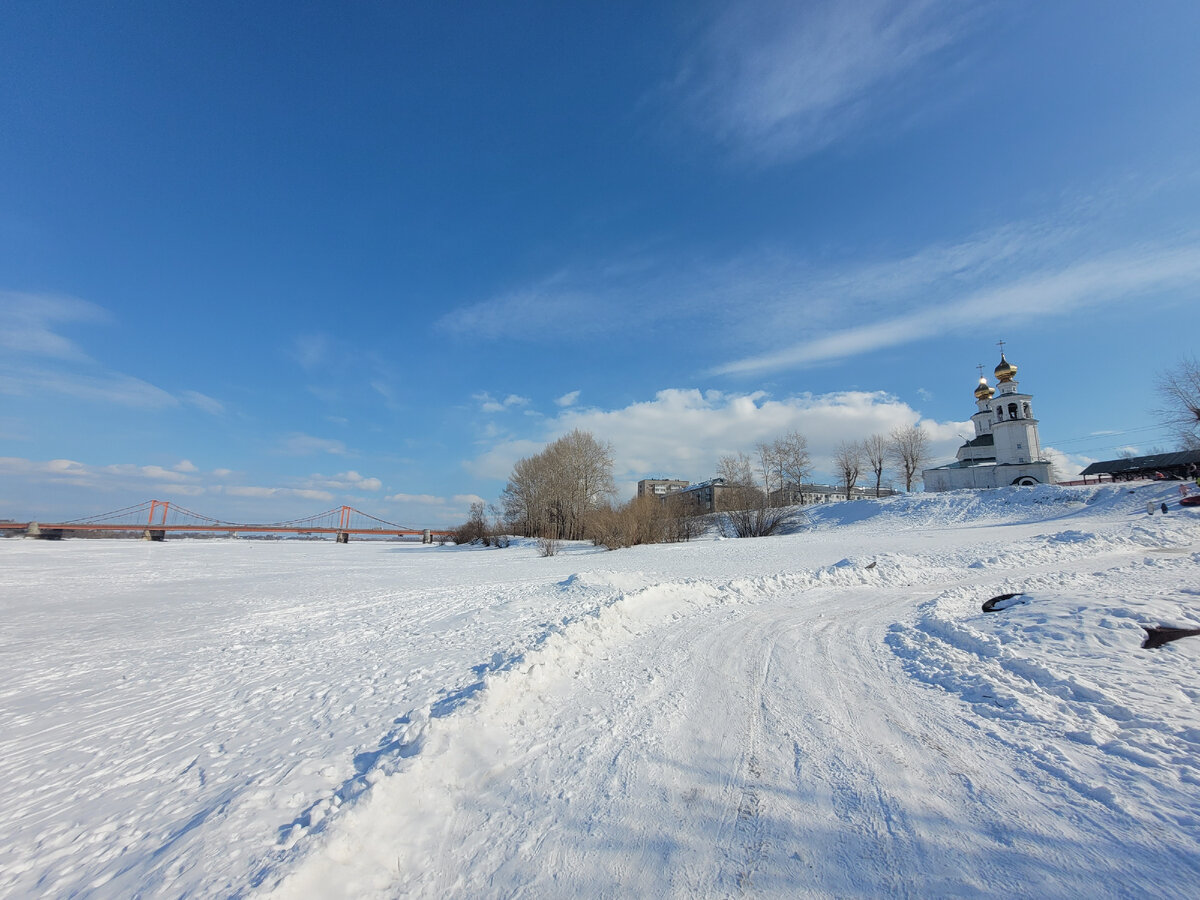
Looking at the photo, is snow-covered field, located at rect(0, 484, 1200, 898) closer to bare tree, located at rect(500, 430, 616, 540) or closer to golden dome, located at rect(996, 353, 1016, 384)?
bare tree, located at rect(500, 430, 616, 540)

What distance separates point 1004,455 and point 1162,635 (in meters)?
59.1

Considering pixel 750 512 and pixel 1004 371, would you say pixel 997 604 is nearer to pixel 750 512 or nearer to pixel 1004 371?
pixel 750 512

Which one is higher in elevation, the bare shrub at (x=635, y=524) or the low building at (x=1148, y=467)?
the low building at (x=1148, y=467)

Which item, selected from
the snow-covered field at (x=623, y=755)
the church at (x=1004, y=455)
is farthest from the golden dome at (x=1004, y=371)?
the snow-covered field at (x=623, y=755)

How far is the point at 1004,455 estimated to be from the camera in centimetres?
5212

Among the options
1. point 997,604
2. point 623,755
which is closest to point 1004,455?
point 997,604

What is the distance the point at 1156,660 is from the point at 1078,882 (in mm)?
4369

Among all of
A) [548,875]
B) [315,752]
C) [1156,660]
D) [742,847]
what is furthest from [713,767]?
[1156,660]

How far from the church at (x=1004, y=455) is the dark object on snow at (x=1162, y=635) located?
55.0 m

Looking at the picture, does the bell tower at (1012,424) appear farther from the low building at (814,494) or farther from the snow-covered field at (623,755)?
the snow-covered field at (623,755)

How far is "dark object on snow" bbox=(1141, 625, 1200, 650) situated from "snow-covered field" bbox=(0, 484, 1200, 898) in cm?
9

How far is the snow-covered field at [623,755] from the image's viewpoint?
2699 mm

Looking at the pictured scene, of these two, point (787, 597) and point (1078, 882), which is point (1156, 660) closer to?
point (1078, 882)

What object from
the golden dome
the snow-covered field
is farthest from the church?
the snow-covered field
